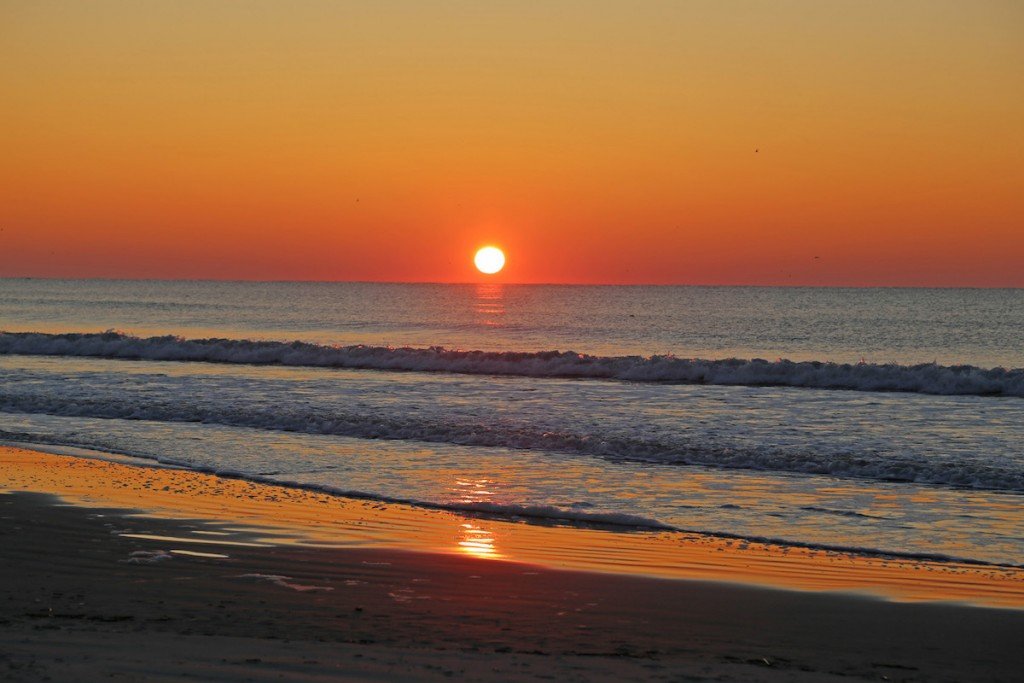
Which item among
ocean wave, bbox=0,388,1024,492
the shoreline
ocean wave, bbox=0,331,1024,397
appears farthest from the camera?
ocean wave, bbox=0,331,1024,397

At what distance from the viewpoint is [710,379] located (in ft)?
98.5

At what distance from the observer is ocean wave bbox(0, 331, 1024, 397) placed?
28.2 metres

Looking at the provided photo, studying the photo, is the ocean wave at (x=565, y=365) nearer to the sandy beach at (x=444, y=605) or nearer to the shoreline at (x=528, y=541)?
the shoreline at (x=528, y=541)

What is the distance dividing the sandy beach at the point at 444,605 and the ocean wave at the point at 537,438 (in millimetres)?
5194

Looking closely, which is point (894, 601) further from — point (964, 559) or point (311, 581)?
point (311, 581)

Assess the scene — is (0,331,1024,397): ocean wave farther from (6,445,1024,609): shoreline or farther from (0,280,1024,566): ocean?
(6,445,1024,609): shoreline

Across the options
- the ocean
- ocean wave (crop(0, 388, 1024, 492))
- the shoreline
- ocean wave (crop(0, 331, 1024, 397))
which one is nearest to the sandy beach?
the shoreline

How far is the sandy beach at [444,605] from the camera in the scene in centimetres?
599

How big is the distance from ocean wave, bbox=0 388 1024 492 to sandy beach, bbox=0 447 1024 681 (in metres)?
5.19

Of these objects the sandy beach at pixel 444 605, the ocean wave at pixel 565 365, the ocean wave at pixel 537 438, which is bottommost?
the sandy beach at pixel 444 605

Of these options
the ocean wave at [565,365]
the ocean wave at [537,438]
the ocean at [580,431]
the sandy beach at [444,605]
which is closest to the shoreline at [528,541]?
the sandy beach at [444,605]

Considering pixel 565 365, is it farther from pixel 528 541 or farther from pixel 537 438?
pixel 528 541

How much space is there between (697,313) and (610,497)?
86.9 m

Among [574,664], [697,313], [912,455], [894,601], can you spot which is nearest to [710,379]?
[912,455]
